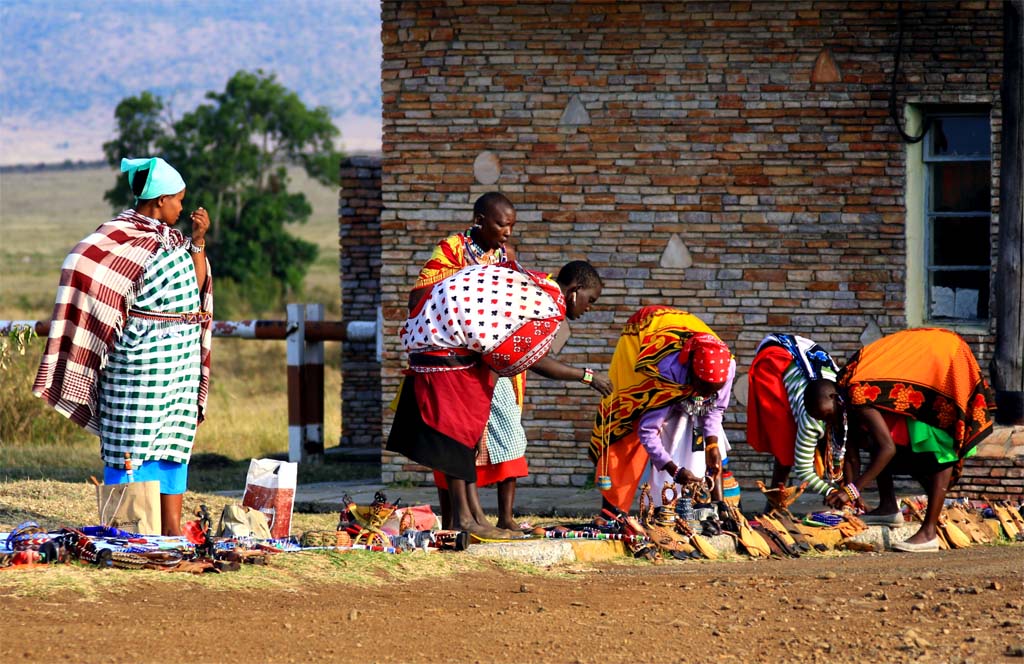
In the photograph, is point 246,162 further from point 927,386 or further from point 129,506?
point 129,506

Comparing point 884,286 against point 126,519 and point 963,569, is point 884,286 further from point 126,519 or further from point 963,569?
point 126,519

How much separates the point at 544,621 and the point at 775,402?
3248 mm

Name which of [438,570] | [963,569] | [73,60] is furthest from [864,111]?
[73,60]

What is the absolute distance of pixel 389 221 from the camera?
12.0m

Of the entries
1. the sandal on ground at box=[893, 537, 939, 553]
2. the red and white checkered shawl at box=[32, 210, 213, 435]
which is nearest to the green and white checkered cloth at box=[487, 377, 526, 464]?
the red and white checkered shawl at box=[32, 210, 213, 435]

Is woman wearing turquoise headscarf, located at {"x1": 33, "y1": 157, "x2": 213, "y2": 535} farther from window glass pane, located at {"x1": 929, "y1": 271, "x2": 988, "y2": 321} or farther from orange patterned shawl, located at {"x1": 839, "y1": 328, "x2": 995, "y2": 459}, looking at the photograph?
window glass pane, located at {"x1": 929, "y1": 271, "x2": 988, "y2": 321}

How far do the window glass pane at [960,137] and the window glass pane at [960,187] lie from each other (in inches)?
3.3

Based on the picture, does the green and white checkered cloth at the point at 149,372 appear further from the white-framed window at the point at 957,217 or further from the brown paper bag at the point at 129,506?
the white-framed window at the point at 957,217

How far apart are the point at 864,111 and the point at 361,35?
147155 millimetres

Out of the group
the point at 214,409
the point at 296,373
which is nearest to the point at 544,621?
the point at 296,373

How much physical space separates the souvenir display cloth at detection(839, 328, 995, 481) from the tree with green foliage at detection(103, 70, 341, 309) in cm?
2758

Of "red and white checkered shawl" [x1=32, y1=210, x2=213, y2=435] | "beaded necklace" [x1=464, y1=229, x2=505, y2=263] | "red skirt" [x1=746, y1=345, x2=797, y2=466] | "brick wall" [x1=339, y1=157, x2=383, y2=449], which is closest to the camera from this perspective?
"red and white checkered shawl" [x1=32, y1=210, x2=213, y2=435]

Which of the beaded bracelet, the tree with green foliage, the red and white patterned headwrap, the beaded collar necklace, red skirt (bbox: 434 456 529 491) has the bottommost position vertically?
the beaded bracelet

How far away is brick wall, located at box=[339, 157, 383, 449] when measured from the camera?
15320 mm
